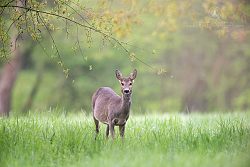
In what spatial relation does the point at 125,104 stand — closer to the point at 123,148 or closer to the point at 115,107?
the point at 115,107

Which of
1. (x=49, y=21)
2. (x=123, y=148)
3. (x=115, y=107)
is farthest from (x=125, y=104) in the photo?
(x=49, y=21)

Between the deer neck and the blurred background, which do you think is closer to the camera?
the deer neck

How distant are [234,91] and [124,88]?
27185 mm

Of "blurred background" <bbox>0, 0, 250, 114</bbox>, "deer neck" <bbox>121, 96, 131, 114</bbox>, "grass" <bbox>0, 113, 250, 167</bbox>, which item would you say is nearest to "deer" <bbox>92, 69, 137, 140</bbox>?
"deer neck" <bbox>121, 96, 131, 114</bbox>

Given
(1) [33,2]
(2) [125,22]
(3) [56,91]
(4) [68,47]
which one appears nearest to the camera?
(1) [33,2]

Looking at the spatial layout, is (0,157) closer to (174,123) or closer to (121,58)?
(174,123)

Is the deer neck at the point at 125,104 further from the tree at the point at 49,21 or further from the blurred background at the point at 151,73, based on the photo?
the blurred background at the point at 151,73

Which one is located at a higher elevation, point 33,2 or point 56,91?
point 33,2

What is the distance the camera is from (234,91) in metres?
36.6

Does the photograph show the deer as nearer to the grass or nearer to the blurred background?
the grass

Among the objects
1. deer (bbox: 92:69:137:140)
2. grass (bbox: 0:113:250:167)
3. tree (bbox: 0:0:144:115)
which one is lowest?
grass (bbox: 0:113:250:167)

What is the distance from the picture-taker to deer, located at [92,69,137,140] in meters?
10.2

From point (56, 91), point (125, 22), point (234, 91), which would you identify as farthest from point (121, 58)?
point (125, 22)

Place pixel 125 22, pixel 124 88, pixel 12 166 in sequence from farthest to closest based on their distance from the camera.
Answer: pixel 125 22, pixel 124 88, pixel 12 166
